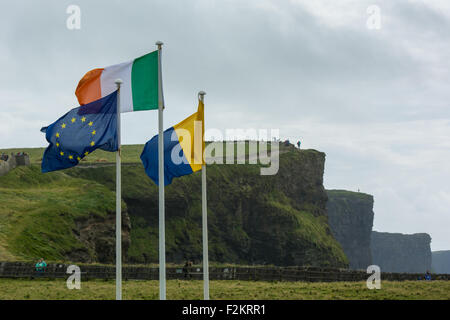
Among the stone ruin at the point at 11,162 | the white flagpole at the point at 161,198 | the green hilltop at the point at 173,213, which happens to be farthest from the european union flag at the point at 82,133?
the stone ruin at the point at 11,162

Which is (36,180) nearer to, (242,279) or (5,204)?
(5,204)

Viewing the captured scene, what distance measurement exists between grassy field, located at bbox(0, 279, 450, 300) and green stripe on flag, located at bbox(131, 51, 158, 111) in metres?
12.1

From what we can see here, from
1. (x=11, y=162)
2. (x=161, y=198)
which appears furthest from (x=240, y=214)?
(x=161, y=198)

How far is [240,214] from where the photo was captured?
13438 cm

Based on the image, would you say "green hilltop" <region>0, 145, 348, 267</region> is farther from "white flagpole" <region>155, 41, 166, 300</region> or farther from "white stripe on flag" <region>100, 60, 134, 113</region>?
"white flagpole" <region>155, 41, 166, 300</region>

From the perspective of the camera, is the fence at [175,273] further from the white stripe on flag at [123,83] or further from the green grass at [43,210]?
the white stripe on flag at [123,83]

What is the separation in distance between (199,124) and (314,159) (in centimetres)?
13489

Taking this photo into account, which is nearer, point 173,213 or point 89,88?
point 89,88

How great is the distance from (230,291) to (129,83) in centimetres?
1539

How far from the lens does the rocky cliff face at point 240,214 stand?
4523 inches

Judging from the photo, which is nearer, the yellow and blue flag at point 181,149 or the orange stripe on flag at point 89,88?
the yellow and blue flag at point 181,149

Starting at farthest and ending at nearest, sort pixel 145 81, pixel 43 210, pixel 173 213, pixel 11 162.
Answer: pixel 173 213 → pixel 11 162 → pixel 43 210 → pixel 145 81

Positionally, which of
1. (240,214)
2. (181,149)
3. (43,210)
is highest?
(181,149)

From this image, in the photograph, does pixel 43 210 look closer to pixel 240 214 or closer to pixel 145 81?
pixel 145 81
